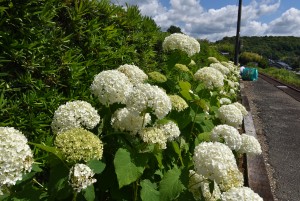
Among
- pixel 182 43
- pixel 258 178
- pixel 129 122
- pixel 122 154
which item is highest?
pixel 182 43

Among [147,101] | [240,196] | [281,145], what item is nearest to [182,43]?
[147,101]

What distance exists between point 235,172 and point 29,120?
1.37 meters

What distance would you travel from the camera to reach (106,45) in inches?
129

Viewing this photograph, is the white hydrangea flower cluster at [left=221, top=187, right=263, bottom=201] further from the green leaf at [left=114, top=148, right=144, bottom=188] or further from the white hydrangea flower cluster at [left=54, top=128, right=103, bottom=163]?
the white hydrangea flower cluster at [left=54, top=128, right=103, bottom=163]

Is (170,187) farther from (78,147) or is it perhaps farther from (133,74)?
(133,74)

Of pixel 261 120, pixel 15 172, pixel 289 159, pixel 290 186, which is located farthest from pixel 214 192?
pixel 261 120

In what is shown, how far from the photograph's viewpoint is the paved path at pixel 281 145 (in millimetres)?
4497

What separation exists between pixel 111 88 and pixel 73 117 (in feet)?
1.02

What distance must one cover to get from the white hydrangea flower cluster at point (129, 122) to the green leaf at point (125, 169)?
20 cm

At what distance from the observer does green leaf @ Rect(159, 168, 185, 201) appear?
1742 millimetres

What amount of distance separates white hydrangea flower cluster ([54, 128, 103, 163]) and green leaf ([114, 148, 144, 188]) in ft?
0.59

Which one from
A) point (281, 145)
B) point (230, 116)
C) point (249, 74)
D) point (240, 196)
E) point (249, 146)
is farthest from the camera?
point (249, 74)

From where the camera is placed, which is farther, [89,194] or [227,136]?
[227,136]

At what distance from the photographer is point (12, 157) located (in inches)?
49.9
